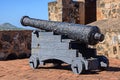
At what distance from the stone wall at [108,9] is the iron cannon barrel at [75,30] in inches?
211

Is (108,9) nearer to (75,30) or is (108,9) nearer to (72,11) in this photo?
(72,11)

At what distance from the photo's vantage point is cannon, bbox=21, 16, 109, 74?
7164mm

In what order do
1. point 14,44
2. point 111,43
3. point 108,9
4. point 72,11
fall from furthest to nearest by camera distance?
point 72,11
point 108,9
point 14,44
point 111,43

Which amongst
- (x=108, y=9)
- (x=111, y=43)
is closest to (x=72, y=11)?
(x=108, y=9)

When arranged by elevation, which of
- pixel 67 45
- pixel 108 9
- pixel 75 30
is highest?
pixel 108 9

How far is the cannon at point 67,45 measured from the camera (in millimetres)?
7164

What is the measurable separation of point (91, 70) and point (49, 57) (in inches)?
40.5

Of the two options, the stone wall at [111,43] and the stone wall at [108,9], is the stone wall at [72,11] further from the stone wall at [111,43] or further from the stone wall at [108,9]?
the stone wall at [111,43]

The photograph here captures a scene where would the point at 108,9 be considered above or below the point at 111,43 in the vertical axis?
above

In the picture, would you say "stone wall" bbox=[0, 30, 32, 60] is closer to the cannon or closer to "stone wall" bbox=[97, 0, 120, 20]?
the cannon

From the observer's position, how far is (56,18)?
15.2 metres

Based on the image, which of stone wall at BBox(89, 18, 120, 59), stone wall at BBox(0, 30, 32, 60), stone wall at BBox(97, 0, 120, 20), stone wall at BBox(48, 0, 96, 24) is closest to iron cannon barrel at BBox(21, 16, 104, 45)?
stone wall at BBox(0, 30, 32, 60)

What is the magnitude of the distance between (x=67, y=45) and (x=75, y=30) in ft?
1.24

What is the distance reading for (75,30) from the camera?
7.40 m
